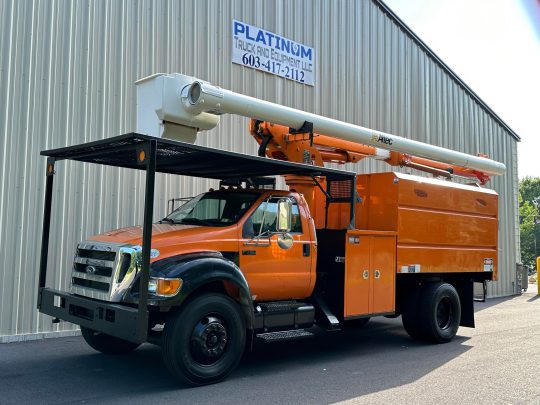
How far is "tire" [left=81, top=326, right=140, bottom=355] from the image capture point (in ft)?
24.7

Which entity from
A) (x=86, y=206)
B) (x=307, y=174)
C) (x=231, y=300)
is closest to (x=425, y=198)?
(x=307, y=174)

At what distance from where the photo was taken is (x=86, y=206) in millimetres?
9539

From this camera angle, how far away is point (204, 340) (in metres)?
6.18

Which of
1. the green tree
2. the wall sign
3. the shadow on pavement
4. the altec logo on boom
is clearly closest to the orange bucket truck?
the shadow on pavement

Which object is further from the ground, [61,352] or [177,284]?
[177,284]

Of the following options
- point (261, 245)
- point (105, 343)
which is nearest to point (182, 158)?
point (261, 245)

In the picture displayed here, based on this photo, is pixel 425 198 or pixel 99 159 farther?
pixel 425 198

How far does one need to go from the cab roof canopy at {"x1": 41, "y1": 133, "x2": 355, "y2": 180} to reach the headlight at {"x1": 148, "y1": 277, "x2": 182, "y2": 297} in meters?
1.33

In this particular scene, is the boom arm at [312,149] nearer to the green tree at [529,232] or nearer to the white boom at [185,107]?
the white boom at [185,107]

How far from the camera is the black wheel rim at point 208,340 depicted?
6.14m

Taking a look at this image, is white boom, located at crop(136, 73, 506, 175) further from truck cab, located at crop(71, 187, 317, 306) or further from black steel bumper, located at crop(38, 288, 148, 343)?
black steel bumper, located at crop(38, 288, 148, 343)

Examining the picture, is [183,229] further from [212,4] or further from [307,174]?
[212,4]

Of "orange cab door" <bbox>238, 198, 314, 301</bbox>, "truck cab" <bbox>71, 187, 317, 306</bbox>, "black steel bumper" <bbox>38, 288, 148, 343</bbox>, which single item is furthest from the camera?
"orange cab door" <bbox>238, 198, 314, 301</bbox>

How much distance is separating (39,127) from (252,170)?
382 centimetres
